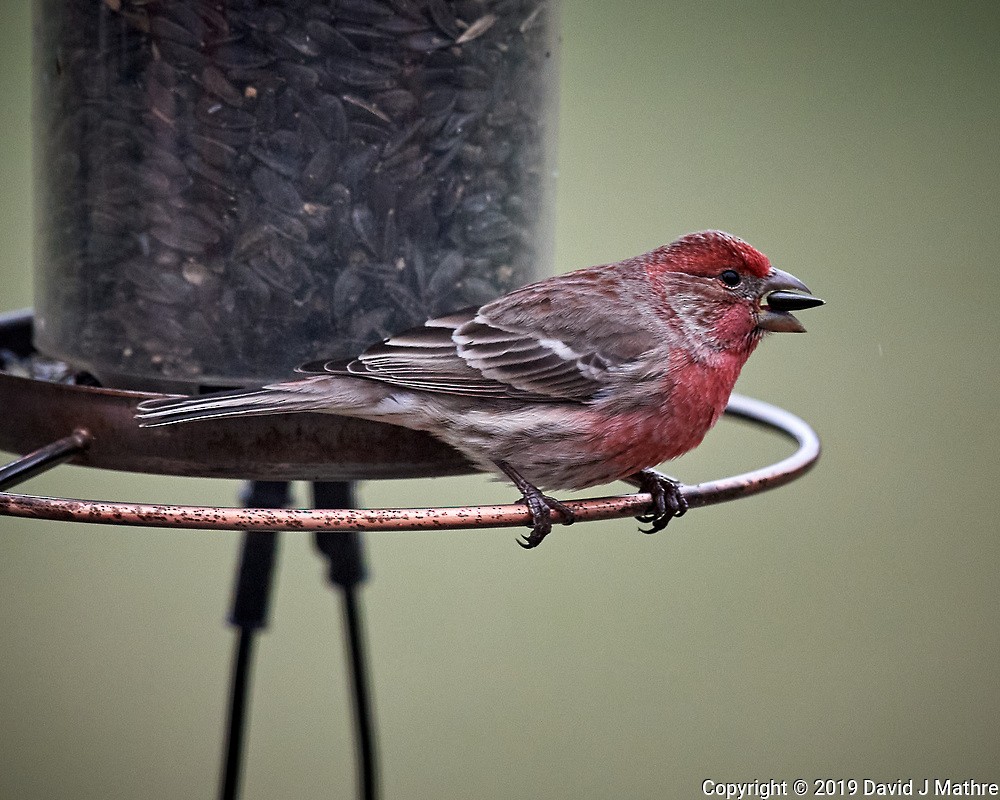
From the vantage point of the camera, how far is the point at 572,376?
3852mm

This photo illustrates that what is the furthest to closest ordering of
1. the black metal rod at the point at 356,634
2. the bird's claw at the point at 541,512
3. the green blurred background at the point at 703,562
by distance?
the green blurred background at the point at 703,562, the black metal rod at the point at 356,634, the bird's claw at the point at 541,512

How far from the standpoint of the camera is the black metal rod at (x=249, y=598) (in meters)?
4.69

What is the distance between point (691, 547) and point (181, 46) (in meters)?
4.79

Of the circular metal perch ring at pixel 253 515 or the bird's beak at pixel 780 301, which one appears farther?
the bird's beak at pixel 780 301

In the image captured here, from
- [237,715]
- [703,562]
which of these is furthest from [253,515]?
[703,562]

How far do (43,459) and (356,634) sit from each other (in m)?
1.93

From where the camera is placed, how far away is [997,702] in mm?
7414

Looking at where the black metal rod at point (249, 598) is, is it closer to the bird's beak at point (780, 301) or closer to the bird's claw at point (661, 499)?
the bird's claw at point (661, 499)

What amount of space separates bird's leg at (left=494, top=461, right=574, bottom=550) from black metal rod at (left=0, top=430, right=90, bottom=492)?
1106 millimetres

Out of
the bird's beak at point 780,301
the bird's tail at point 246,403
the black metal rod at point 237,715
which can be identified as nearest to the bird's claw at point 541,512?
the bird's tail at point 246,403

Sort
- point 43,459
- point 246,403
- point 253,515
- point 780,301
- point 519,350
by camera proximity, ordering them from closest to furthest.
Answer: point 253,515 → point 43,459 → point 246,403 → point 519,350 → point 780,301

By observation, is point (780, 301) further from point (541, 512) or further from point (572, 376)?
point (541, 512)

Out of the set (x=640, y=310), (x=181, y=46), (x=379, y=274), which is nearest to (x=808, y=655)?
(x=640, y=310)

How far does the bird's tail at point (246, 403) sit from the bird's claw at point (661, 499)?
844mm
